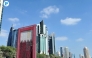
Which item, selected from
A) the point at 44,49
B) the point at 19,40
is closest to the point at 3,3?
the point at 19,40

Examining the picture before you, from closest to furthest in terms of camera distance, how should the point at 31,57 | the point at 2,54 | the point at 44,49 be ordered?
the point at 31,57 → the point at 2,54 → the point at 44,49

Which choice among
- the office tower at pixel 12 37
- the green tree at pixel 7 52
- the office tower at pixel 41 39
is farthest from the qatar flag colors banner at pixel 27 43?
the office tower at pixel 12 37

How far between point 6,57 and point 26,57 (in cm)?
3774

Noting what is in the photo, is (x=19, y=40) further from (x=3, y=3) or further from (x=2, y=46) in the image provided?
(x=2, y=46)

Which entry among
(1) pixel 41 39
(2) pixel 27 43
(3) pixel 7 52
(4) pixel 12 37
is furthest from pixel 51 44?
(2) pixel 27 43

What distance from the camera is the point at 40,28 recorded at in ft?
442

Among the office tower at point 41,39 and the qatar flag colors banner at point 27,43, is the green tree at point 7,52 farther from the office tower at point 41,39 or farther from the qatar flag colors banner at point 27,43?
the office tower at point 41,39

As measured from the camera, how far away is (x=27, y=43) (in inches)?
1478

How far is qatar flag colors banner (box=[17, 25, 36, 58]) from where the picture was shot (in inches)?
1433

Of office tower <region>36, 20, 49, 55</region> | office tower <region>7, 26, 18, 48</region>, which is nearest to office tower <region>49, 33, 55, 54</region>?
office tower <region>36, 20, 49, 55</region>

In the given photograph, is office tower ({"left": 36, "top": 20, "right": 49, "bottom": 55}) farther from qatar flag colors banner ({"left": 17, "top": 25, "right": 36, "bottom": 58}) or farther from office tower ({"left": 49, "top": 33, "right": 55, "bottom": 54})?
qatar flag colors banner ({"left": 17, "top": 25, "right": 36, "bottom": 58})

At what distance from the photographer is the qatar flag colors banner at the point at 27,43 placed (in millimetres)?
Result: 36406

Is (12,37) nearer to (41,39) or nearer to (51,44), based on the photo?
(41,39)

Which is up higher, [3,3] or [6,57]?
[3,3]
